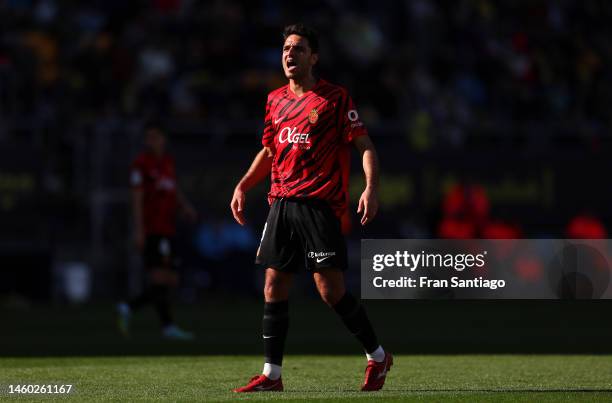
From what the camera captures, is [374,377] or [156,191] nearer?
[374,377]

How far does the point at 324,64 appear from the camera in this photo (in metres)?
22.5

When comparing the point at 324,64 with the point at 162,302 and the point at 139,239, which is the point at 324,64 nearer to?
the point at 139,239

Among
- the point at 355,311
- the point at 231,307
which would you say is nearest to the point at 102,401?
the point at 355,311

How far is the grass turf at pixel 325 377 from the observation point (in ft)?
29.0

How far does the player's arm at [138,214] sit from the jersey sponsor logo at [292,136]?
6.17 m

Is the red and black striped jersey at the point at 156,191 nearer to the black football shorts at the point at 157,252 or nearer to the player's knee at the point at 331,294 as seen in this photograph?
the black football shorts at the point at 157,252

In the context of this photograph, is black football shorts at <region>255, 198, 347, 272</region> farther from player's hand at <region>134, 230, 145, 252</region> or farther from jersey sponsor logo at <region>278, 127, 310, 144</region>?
player's hand at <region>134, 230, 145, 252</region>

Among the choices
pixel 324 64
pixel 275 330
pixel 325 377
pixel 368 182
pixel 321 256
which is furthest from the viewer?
pixel 324 64

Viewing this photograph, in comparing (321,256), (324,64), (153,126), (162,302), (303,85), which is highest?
(303,85)

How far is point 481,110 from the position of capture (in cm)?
2408

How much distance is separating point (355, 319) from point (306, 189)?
0.88 metres

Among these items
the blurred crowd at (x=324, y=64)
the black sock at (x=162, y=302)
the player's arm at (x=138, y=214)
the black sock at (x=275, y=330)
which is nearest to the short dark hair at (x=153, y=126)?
the player's arm at (x=138, y=214)

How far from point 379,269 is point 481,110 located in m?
10.2

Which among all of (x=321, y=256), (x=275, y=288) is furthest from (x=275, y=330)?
(x=321, y=256)
